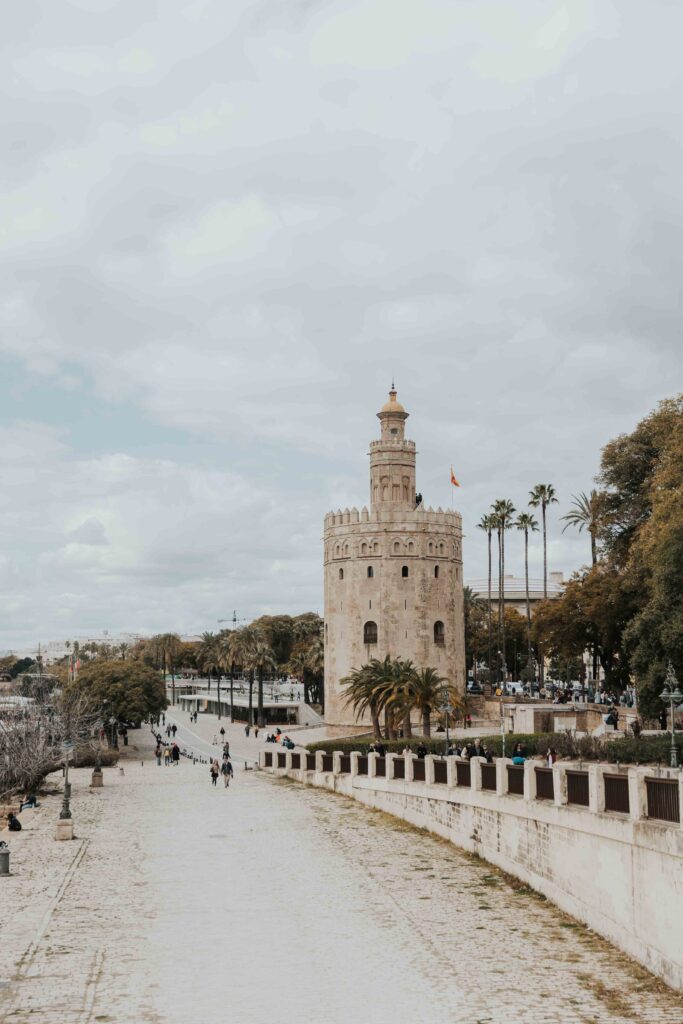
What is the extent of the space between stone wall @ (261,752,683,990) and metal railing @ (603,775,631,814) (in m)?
0.07

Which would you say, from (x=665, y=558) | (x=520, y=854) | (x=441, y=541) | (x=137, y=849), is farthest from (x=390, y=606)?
(x=520, y=854)

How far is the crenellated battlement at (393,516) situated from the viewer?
65625 mm

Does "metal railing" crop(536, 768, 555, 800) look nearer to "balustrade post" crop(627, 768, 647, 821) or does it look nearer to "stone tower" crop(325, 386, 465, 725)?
"balustrade post" crop(627, 768, 647, 821)

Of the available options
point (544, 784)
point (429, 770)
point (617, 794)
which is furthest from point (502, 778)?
point (617, 794)

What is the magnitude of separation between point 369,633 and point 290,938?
47.7 metres

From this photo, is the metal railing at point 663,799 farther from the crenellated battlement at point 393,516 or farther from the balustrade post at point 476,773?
the crenellated battlement at point 393,516

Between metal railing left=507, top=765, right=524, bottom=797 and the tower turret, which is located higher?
the tower turret

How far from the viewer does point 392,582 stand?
6500 cm

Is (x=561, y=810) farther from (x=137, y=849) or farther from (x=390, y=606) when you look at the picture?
(x=390, y=606)

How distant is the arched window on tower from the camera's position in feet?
212

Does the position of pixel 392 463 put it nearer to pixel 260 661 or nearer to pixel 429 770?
pixel 260 661

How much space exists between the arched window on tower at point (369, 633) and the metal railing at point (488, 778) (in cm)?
4015

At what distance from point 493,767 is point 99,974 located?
11166 mm

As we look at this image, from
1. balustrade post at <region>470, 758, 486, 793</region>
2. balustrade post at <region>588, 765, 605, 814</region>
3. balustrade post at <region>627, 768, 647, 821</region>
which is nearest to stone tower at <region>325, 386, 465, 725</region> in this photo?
balustrade post at <region>470, 758, 486, 793</region>
